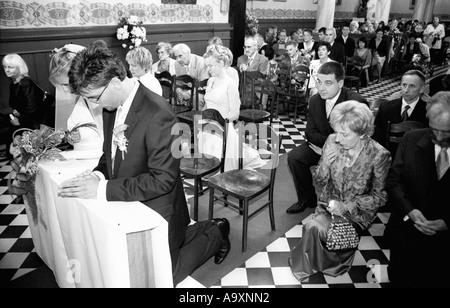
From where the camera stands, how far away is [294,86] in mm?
7453

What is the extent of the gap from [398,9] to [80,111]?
2580 cm

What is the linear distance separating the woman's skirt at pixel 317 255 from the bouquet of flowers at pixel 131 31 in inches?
213

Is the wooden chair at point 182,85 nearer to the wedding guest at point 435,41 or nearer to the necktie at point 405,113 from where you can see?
the necktie at point 405,113

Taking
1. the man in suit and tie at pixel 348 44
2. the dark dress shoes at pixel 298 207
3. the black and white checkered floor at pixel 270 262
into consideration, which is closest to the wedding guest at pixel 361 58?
the man in suit and tie at pixel 348 44

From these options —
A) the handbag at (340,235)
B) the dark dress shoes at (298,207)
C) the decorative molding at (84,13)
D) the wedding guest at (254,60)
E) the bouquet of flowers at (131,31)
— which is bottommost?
the dark dress shoes at (298,207)

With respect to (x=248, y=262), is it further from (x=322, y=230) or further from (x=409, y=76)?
(x=409, y=76)

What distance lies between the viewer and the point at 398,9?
23.5 m

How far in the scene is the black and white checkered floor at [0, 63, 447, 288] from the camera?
3043 millimetres

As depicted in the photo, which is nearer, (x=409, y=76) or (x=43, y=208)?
(x=43, y=208)

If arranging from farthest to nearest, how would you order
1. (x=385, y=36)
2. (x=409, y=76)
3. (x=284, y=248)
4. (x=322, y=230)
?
(x=385, y=36) → (x=409, y=76) → (x=284, y=248) → (x=322, y=230)

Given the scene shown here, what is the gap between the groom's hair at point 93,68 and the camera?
1.96m

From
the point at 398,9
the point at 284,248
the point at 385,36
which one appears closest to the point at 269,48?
the point at 385,36

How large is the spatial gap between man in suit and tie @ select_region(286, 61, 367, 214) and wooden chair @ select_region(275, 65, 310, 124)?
9.36ft

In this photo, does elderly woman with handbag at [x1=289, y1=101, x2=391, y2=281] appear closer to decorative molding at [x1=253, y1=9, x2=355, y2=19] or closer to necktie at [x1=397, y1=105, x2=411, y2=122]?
necktie at [x1=397, y1=105, x2=411, y2=122]
